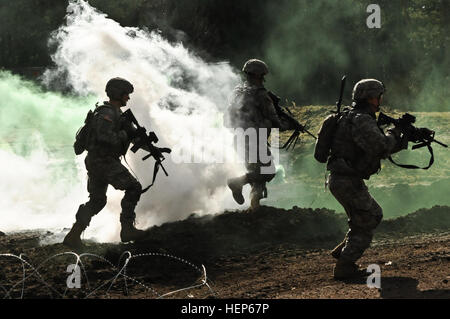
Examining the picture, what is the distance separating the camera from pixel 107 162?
7383mm

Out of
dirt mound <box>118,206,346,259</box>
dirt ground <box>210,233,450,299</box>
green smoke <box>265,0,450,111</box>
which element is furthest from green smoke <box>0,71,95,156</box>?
dirt ground <box>210,233,450,299</box>

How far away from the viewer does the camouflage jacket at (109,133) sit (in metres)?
7.25

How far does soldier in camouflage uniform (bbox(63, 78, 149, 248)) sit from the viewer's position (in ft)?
23.9

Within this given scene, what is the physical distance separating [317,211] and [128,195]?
2862 millimetres

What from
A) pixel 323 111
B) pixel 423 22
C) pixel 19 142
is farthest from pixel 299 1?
pixel 19 142

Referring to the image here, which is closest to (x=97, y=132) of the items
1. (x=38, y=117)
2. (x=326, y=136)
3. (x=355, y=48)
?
(x=326, y=136)

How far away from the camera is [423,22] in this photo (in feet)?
66.3

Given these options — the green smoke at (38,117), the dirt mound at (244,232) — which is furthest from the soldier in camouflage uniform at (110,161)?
the green smoke at (38,117)

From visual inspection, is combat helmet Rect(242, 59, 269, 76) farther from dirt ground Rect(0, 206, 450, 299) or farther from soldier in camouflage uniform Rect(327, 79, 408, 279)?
soldier in camouflage uniform Rect(327, 79, 408, 279)

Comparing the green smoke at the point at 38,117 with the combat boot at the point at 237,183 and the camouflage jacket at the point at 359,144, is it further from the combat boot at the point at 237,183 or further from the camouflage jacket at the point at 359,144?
the camouflage jacket at the point at 359,144

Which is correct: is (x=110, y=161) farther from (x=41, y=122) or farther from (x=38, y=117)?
(x=41, y=122)

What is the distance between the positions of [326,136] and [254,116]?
108 inches

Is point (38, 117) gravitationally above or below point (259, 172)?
above
